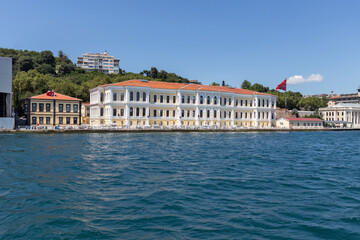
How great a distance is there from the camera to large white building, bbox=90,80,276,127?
174 feet

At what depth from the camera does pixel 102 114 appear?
55688mm

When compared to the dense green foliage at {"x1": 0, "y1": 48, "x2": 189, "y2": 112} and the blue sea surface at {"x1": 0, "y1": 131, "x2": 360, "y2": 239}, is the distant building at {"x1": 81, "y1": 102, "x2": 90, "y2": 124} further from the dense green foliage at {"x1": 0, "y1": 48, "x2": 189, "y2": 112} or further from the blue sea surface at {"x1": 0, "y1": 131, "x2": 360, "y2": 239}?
the blue sea surface at {"x1": 0, "y1": 131, "x2": 360, "y2": 239}

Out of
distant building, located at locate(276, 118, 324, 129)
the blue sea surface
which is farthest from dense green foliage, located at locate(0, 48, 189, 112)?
the blue sea surface

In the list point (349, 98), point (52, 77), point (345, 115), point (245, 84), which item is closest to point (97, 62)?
point (52, 77)

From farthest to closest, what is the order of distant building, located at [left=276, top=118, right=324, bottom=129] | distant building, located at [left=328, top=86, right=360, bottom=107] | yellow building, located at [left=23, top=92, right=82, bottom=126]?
1. distant building, located at [left=328, top=86, right=360, bottom=107]
2. distant building, located at [left=276, top=118, right=324, bottom=129]
3. yellow building, located at [left=23, top=92, right=82, bottom=126]

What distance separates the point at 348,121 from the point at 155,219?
91.8 metres

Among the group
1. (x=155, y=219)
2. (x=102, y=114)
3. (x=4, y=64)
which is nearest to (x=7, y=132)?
(x=4, y=64)

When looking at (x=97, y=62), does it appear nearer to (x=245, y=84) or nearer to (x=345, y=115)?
(x=245, y=84)

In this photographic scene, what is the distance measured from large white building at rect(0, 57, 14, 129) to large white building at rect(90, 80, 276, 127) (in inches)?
569

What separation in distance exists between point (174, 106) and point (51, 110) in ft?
69.4

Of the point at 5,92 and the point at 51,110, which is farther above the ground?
the point at 5,92

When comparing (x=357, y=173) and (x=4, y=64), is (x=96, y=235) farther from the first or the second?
(x=4, y=64)

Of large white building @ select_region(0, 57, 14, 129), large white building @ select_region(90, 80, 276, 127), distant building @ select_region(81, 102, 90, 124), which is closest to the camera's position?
large white building @ select_region(0, 57, 14, 129)

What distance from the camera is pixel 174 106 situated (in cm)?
5788
